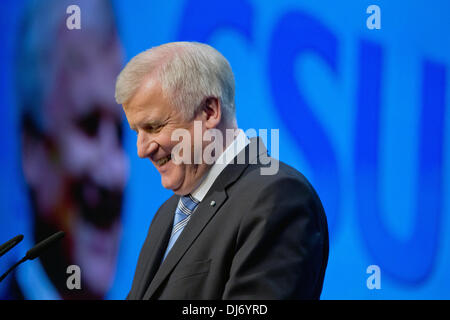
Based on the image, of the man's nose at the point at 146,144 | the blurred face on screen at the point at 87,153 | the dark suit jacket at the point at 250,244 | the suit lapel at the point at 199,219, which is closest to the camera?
the dark suit jacket at the point at 250,244

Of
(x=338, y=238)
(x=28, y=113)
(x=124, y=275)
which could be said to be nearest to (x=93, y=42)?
(x=28, y=113)

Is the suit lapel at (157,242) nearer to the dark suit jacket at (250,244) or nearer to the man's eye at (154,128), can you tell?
the dark suit jacket at (250,244)

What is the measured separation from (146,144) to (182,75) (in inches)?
8.1

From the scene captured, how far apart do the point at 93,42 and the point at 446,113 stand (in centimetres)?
172

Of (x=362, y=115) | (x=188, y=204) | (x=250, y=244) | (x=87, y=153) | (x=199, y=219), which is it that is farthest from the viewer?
(x=87, y=153)

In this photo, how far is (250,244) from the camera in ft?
3.95

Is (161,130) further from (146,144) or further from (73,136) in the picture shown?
(73,136)

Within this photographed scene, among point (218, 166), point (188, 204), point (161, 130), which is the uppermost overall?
point (161, 130)

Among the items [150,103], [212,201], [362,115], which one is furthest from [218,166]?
[362,115]

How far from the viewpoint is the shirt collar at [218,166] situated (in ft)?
4.76

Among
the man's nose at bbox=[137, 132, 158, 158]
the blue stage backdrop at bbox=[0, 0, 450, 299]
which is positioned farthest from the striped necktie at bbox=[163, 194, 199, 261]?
the blue stage backdrop at bbox=[0, 0, 450, 299]

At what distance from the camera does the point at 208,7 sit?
2625mm

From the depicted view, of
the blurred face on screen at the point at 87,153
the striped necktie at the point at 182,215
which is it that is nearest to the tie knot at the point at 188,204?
the striped necktie at the point at 182,215

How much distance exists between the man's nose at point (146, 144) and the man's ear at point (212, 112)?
15 centimetres
